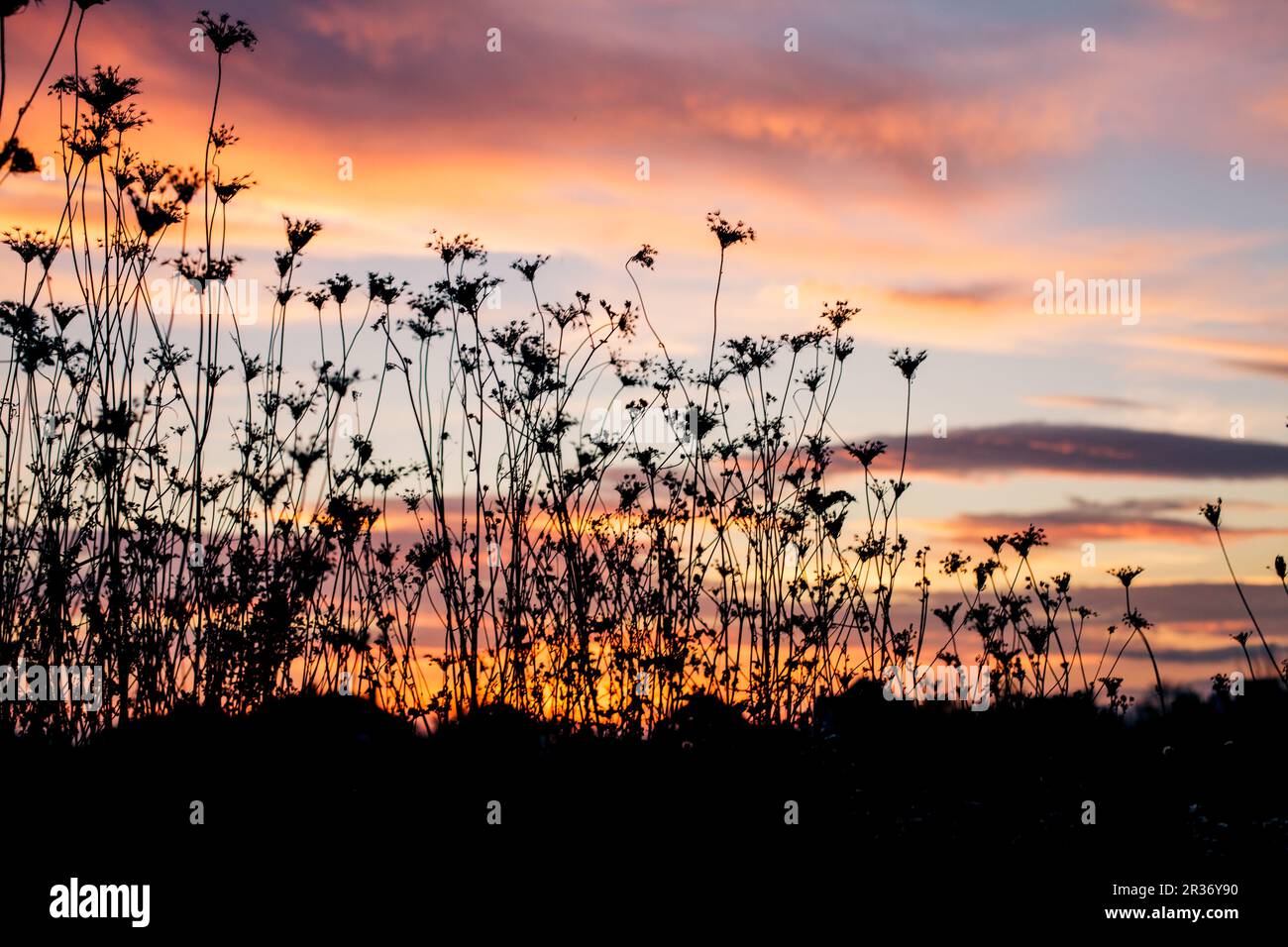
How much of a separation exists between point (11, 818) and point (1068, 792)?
Result: 6082 mm

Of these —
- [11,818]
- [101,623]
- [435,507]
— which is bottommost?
[11,818]

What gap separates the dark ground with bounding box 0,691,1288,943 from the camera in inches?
213

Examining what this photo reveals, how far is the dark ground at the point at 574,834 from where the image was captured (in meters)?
5.40

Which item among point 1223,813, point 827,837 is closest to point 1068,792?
point 1223,813

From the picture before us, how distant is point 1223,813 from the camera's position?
8531mm

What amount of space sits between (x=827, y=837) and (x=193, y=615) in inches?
160

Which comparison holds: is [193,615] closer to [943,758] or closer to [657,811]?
[657,811]

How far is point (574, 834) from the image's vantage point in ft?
20.2

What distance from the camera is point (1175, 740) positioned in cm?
1018
